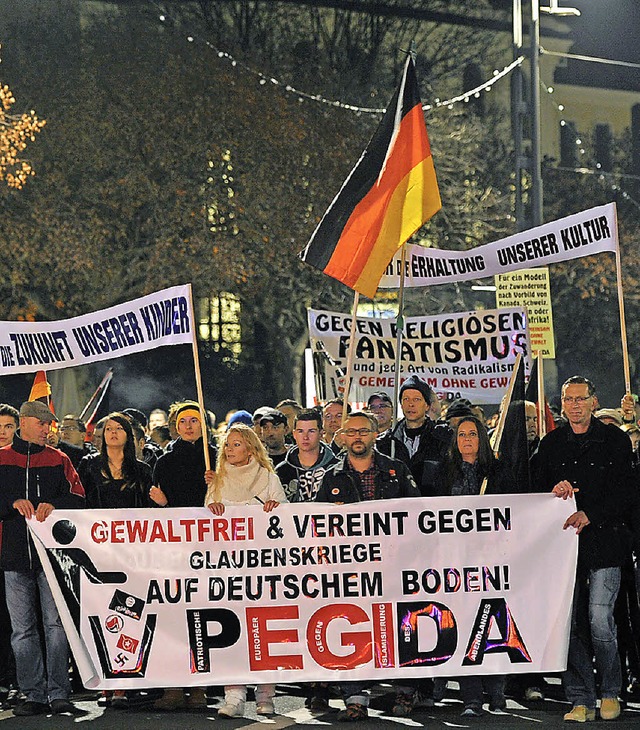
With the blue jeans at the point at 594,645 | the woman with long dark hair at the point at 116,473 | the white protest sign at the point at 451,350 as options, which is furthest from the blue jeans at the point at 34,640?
the white protest sign at the point at 451,350

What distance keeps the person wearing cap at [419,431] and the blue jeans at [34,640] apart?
223 centimetres

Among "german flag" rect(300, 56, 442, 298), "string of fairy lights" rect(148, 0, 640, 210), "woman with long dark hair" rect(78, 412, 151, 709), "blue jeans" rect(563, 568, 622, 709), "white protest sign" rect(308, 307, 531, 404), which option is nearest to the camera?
"blue jeans" rect(563, 568, 622, 709)

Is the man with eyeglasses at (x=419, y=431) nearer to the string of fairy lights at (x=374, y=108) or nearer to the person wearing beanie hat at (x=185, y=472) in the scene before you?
the person wearing beanie hat at (x=185, y=472)

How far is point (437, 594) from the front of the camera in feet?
28.8

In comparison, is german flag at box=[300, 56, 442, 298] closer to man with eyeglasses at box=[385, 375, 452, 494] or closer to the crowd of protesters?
man with eyeglasses at box=[385, 375, 452, 494]

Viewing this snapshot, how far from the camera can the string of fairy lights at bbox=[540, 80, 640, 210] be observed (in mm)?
34572

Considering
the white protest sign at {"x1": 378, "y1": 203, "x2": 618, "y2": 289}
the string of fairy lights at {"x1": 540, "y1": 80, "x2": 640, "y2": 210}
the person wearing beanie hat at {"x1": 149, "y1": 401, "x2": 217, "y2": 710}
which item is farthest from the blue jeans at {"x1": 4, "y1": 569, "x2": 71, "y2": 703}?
the string of fairy lights at {"x1": 540, "y1": 80, "x2": 640, "y2": 210}

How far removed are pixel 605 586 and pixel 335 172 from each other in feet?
74.3

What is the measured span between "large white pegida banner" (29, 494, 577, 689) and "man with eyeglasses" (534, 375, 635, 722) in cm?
9

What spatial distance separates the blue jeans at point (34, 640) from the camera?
8.95m

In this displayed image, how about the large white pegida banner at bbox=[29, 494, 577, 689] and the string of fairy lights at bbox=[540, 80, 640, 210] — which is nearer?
the large white pegida banner at bbox=[29, 494, 577, 689]

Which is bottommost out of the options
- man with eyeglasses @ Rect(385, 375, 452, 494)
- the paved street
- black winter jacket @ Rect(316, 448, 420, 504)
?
the paved street

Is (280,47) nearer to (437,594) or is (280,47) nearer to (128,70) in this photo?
(128,70)

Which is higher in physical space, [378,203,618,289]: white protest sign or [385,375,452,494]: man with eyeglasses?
[378,203,618,289]: white protest sign
